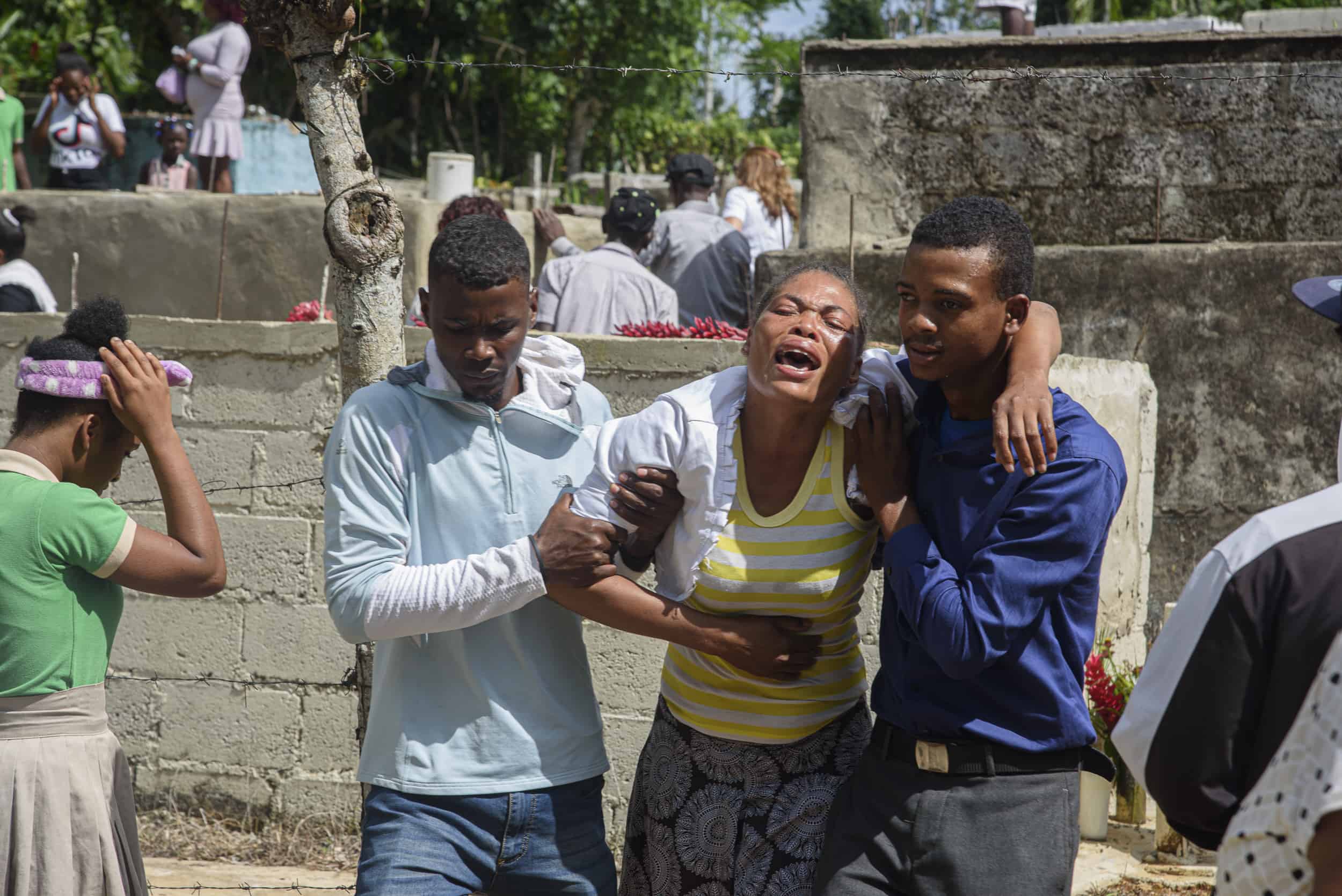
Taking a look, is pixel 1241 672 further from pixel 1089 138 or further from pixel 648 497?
pixel 1089 138

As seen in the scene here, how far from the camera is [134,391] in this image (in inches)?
115

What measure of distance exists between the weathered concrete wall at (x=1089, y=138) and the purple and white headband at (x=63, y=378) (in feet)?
14.2

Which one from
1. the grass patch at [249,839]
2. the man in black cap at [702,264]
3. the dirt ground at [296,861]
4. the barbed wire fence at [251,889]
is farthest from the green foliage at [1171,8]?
the barbed wire fence at [251,889]

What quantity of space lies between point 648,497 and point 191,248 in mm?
5692

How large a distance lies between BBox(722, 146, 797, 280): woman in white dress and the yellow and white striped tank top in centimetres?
575

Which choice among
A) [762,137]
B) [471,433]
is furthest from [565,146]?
[471,433]

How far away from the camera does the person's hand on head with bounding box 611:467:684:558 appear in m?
2.60

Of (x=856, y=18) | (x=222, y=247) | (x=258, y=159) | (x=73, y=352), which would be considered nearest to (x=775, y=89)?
(x=856, y=18)

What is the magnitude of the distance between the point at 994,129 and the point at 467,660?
4.72 metres

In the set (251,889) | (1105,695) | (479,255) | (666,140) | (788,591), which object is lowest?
(251,889)

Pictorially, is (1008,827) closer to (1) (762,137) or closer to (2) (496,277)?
(2) (496,277)

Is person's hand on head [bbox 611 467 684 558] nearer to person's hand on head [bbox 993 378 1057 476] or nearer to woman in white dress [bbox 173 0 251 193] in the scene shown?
person's hand on head [bbox 993 378 1057 476]

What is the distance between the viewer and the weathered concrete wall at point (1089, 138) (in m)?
6.25

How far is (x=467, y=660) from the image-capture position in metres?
2.70
